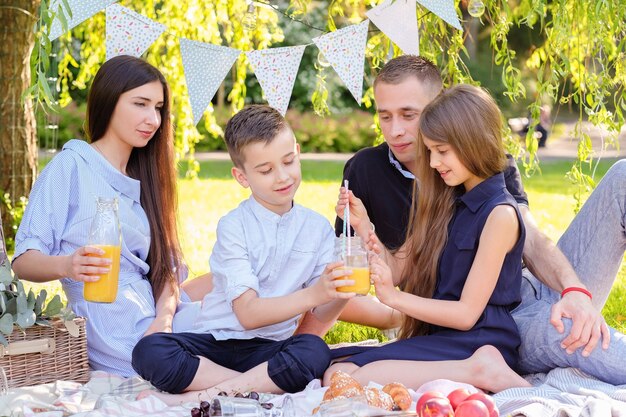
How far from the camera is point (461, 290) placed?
3098mm

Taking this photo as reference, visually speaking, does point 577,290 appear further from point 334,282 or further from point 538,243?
point 334,282

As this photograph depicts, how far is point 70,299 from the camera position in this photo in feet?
11.0

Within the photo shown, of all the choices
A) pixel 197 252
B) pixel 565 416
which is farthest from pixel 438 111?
pixel 197 252

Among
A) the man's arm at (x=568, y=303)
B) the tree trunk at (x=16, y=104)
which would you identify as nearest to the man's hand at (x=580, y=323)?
the man's arm at (x=568, y=303)

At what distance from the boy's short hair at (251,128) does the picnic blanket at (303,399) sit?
0.79 metres

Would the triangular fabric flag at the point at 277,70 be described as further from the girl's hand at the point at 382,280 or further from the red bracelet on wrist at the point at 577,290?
the red bracelet on wrist at the point at 577,290

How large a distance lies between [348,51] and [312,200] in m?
5.74

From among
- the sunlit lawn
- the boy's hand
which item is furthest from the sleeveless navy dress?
the sunlit lawn

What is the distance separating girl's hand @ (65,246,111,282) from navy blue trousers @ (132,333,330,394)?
0.28 m

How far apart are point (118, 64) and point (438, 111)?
3.97 ft

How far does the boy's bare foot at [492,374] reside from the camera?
9.66 feet

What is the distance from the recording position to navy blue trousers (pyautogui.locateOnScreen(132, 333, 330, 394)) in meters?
2.95

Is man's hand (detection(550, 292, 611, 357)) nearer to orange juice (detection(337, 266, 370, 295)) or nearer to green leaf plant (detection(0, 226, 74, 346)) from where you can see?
orange juice (detection(337, 266, 370, 295))

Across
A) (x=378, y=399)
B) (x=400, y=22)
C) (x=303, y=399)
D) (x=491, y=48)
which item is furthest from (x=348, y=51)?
(x=378, y=399)
